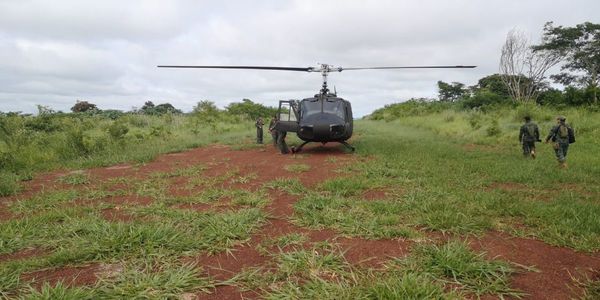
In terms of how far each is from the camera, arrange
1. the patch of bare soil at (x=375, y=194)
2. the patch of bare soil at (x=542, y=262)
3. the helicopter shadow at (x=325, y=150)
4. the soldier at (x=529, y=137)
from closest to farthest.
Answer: the patch of bare soil at (x=542, y=262), the patch of bare soil at (x=375, y=194), the soldier at (x=529, y=137), the helicopter shadow at (x=325, y=150)

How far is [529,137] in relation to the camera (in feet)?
30.0

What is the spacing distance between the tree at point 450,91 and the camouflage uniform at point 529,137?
4369 centimetres

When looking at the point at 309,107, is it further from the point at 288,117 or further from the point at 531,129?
the point at 531,129

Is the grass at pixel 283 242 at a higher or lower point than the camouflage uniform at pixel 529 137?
lower

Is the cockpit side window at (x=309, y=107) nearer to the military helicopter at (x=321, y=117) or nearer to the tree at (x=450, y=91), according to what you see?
the military helicopter at (x=321, y=117)

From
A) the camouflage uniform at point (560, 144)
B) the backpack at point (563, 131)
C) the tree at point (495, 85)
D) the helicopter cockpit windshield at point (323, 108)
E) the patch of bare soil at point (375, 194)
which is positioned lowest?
the patch of bare soil at point (375, 194)

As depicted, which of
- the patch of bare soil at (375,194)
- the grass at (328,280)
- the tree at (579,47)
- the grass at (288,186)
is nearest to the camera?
the grass at (328,280)

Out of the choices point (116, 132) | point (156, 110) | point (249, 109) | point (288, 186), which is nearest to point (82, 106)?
point (156, 110)

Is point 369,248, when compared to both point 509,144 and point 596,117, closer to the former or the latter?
point 509,144

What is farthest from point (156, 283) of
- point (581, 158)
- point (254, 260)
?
point (581, 158)

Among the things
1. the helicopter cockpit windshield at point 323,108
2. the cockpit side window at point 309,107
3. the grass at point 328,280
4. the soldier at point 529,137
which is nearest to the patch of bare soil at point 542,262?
the grass at point 328,280

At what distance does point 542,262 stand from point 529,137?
22.7 feet

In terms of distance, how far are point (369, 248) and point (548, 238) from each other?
1788 mm

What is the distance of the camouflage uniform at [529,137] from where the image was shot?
9086 mm
